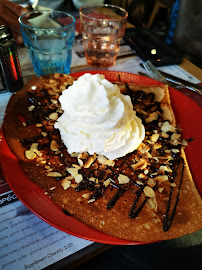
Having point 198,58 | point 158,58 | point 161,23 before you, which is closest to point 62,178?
point 158,58

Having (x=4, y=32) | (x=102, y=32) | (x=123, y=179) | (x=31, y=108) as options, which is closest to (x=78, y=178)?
(x=123, y=179)

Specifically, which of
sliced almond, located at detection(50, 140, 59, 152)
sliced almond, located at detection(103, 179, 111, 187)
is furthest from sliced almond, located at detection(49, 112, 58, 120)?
sliced almond, located at detection(103, 179, 111, 187)

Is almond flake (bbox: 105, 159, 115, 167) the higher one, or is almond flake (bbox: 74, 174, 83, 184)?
almond flake (bbox: 74, 174, 83, 184)

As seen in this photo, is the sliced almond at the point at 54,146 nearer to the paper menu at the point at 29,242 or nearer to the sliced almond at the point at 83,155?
the sliced almond at the point at 83,155

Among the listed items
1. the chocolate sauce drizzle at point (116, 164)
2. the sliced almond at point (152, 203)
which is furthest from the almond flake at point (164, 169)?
the sliced almond at point (152, 203)

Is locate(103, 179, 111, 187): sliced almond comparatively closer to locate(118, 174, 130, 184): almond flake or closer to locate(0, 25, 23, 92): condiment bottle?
locate(118, 174, 130, 184): almond flake
